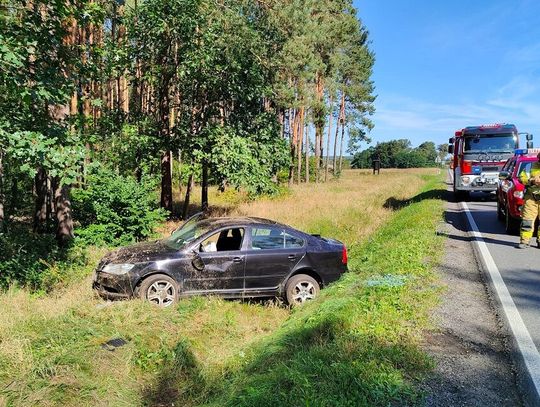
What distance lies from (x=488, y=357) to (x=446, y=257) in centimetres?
428

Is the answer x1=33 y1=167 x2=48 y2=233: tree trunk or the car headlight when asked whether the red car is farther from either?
x1=33 y1=167 x2=48 y2=233: tree trunk

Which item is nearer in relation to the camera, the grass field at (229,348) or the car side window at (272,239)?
the grass field at (229,348)

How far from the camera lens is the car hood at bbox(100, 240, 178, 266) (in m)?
7.14

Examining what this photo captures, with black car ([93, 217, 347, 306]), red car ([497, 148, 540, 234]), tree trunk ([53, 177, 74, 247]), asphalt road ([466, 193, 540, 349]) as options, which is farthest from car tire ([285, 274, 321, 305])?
tree trunk ([53, 177, 74, 247])

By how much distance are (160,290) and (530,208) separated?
740 centimetres

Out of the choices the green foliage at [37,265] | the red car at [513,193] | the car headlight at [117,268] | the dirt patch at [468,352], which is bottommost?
the green foliage at [37,265]

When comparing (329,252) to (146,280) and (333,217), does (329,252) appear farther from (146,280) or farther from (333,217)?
(333,217)

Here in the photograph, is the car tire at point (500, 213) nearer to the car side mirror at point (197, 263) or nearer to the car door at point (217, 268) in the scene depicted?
the car door at point (217, 268)

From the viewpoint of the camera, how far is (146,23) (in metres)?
13.5

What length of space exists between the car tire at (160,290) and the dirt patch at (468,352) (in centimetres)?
405

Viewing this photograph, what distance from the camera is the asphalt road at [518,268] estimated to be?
5.14 meters

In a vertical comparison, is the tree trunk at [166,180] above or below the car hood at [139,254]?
above

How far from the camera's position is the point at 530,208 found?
895 centimetres

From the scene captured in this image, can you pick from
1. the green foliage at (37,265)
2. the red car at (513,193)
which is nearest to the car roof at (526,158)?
the red car at (513,193)
